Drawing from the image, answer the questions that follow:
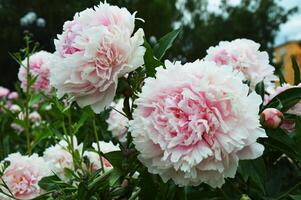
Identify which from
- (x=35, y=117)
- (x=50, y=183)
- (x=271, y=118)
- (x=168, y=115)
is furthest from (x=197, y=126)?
(x=35, y=117)

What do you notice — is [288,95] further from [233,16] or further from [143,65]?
[233,16]

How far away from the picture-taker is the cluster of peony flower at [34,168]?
3.70 ft

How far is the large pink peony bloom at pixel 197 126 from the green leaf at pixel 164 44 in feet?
0.54

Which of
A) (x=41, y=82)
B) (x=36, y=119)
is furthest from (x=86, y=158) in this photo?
(x=36, y=119)

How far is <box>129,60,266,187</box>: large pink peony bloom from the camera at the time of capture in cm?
67

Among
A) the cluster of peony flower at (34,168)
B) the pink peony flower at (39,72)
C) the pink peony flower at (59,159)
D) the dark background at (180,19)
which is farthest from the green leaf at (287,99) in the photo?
the dark background at (180,19)

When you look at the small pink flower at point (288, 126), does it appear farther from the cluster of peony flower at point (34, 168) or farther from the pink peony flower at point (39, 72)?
the pink peony flower at point (39, 72)

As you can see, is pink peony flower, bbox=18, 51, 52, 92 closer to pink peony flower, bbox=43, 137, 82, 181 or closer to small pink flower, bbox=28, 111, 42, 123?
pink peony flower, bbox=43, 137, 82, 181

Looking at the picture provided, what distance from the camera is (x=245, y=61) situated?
3.64ft

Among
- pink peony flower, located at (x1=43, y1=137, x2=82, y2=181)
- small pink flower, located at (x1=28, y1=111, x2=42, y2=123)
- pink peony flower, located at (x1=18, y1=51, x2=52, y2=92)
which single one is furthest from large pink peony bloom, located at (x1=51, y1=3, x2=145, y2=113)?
small pink flower, located at (x1=28, y1=111, x2=42, y2=123)

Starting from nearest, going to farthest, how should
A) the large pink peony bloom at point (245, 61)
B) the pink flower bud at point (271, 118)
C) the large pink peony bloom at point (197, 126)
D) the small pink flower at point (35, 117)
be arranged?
the large pink peony bloom at point (197, 126) → the pink flower bud at point (271, 118) → the large pink peony bloom at point (245, 61) → the small pink flower at point (35, 117)

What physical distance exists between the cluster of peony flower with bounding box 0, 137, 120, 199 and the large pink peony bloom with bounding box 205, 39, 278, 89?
294mm

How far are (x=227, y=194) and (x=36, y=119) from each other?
177 centimetres

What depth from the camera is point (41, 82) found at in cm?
150
